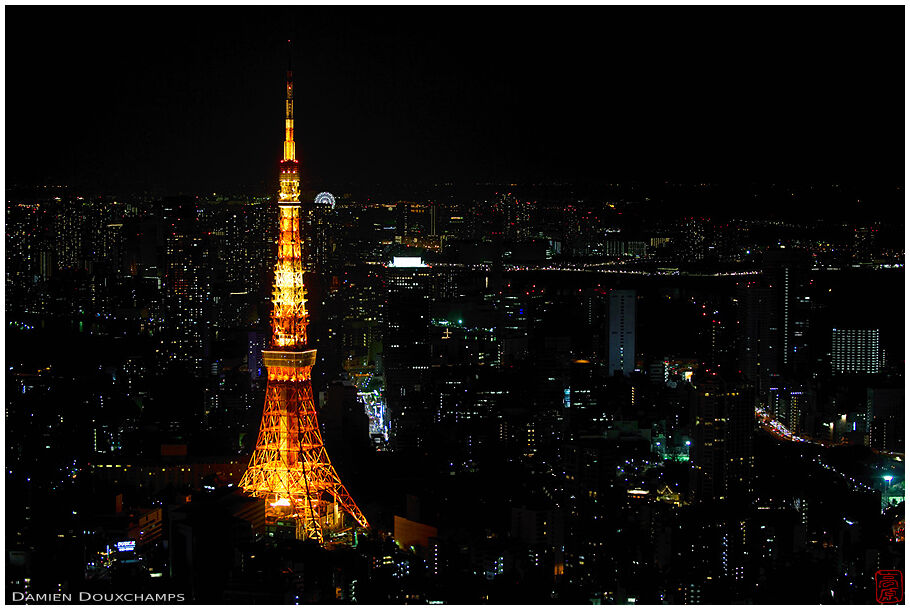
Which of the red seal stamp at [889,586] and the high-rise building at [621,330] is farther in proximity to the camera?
the high-rise building at [621,330]

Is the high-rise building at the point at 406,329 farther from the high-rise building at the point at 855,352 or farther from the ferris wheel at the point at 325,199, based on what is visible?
the high-rise building at the point at 855,352

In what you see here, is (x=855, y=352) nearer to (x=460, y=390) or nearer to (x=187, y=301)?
(x=460, y=390)

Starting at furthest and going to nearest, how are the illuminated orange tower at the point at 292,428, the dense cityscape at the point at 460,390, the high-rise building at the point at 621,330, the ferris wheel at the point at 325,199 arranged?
1. the high-rise building at the point at 621,330
2. the ferris wheel at the point at 325,199
3. the illuminated orange tower at the point at 292,428
4. the dense cityscape at the point at 460,390

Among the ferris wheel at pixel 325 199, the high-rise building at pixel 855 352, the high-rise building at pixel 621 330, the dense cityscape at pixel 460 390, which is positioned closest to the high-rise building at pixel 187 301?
the dense cityscape at pixel 460 390

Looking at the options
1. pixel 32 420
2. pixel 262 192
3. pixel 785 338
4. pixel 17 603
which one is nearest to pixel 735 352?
pixel 785 338

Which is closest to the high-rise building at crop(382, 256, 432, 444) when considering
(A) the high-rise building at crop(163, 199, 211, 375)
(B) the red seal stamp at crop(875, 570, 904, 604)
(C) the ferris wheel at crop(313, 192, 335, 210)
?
(A) the high-rise building at crop(163, 199, 211, 375)

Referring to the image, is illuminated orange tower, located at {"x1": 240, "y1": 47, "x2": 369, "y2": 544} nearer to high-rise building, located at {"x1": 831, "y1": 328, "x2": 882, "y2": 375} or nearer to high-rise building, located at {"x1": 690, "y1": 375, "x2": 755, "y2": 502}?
high-rise building, located at {"x1": 690, "y1": 375, "x2": 755, "y2": 502}
